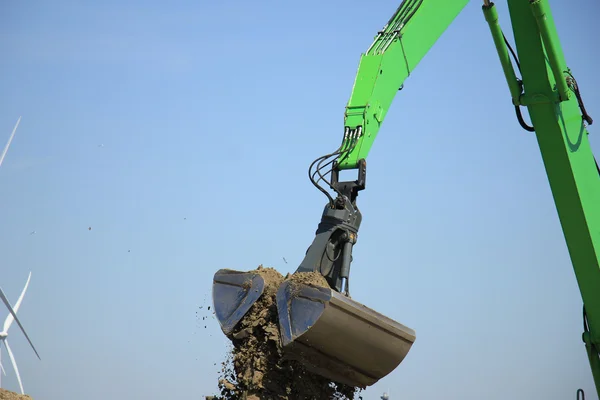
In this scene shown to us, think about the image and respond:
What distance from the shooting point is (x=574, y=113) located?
8.59 metres

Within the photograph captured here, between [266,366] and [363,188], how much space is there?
5.30 ft

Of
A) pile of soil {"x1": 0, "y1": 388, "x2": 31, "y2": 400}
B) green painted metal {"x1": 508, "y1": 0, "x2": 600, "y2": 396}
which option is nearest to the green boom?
green painted metal {"x1": 508, "y1": 0, "x2": 600, "y2": 396}

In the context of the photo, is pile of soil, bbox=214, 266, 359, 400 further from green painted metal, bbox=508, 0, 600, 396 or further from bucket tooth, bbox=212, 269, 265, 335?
green painted metal, bbox=508, 0, 600, 396

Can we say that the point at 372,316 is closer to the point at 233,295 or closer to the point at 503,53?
the point at 233,295

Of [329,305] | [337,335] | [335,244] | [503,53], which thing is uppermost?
[503,53]

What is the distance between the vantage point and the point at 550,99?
8430mm

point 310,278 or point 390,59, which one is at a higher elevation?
point 390,59

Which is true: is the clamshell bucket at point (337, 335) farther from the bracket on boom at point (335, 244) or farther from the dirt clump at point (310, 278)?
the bracket on boom at point (335, 244)

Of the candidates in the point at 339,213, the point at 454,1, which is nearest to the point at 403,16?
the point at 454,1

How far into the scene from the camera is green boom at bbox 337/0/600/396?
810 cm

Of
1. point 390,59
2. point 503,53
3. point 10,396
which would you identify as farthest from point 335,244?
point 10,396

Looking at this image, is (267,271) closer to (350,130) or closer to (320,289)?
(320,289)

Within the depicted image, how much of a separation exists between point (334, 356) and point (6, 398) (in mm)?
3443

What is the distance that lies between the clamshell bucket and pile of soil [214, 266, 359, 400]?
5.4 inches
